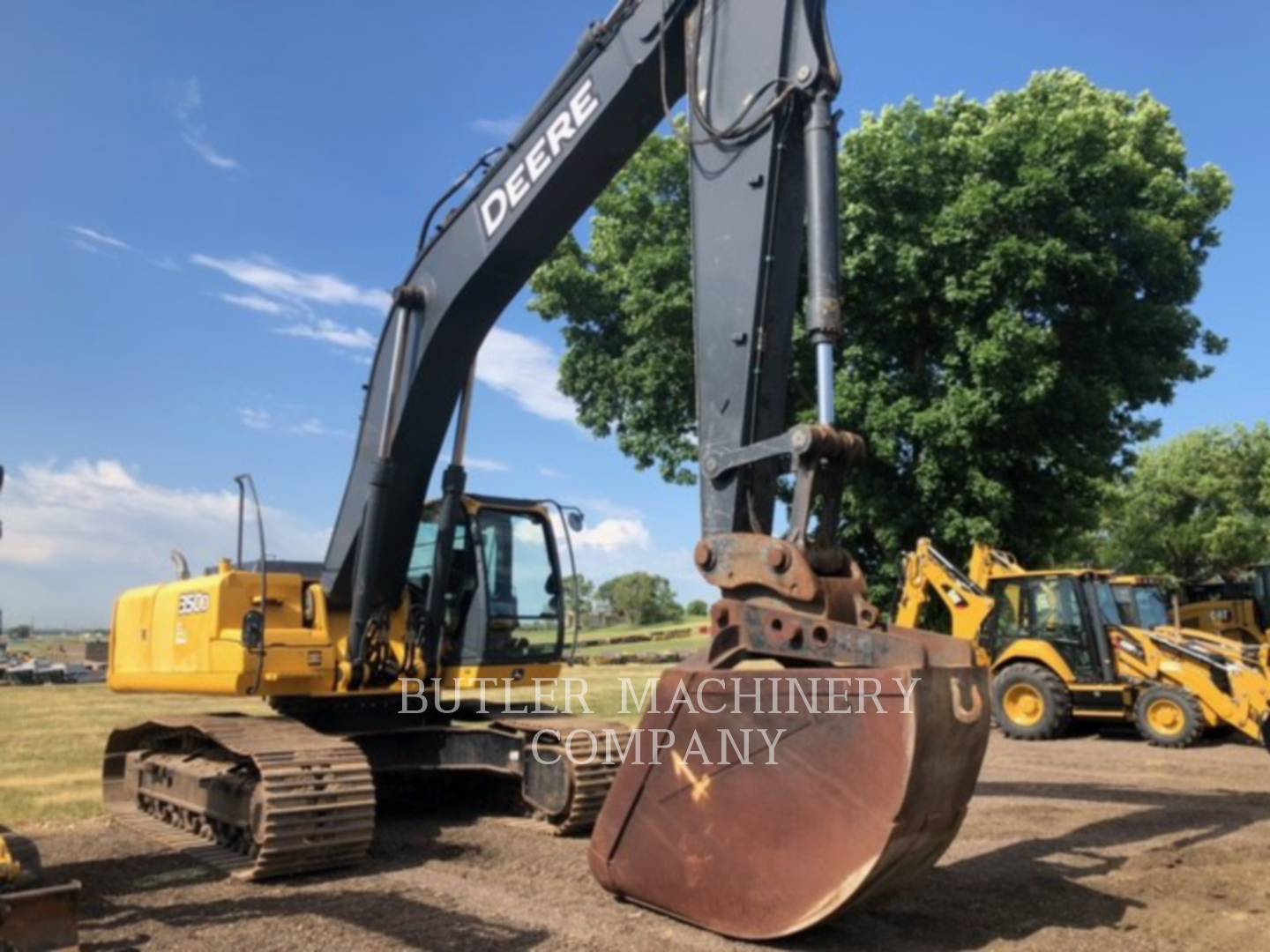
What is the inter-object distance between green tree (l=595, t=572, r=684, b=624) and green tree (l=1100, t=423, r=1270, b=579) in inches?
1455

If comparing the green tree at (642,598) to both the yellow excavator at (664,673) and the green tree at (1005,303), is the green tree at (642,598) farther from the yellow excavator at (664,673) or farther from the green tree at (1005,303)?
the yellow excavator at (664,673)

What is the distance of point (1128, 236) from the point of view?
16.0 metres

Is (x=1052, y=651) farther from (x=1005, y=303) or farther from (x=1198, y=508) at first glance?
(x=1198, y=508)

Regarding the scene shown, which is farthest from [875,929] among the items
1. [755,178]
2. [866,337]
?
[866,337]

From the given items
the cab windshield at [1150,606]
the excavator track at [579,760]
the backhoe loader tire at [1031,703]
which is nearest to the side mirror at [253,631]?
the excavator track at [579,760]

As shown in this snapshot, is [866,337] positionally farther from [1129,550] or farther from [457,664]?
[1129,550]

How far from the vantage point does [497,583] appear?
795 centimetres

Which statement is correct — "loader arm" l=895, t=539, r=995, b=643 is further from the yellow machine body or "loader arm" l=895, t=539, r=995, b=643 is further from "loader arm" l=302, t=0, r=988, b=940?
"loader arm" l=302, t=0, r=988, b=940

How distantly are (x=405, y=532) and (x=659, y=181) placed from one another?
1320 cm

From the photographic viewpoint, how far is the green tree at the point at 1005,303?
15648 mm

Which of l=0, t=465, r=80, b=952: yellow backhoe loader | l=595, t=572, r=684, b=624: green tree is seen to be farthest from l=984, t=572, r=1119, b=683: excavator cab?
l=595, t=572, r=684, b=624: green tree

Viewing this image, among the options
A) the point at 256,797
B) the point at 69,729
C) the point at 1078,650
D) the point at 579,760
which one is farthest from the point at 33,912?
the point at 69,729

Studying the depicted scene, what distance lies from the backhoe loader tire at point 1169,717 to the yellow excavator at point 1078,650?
0.01 m

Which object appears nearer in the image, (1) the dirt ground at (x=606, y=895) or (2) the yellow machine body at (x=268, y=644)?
(1) the dirt ground at (x=606, y=895)
